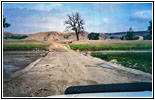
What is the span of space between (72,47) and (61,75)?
77cm

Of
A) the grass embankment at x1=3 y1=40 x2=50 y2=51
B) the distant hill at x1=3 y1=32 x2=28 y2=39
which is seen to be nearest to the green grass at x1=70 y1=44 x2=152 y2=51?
the grass embankment at x1=3 y1=40 x2=50 y2=51

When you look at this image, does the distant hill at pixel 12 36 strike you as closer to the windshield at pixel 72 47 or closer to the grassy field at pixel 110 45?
the windshield at pixel 72 47

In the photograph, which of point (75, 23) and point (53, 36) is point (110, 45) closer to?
point (75, 23)

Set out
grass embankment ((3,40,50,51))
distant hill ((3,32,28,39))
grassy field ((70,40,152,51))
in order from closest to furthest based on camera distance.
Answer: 1. distant hill ((3,32,28,39))
2. grass embankment ((3,40,50,51))
3. grassy field ((70,40,152,51))

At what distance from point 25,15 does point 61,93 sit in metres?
1.64

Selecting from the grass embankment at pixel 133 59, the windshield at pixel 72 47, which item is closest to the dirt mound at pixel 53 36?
the windshield at pixel 72 47

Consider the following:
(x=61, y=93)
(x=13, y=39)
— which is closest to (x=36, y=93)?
(x=61, y=93)

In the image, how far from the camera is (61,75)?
11.8 feet

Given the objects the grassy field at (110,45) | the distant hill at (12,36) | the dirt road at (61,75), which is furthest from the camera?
the grassy field at (110,45)

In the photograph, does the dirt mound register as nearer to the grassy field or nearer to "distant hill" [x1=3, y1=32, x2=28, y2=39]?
"distant hill" [x1=3, y1=32, x2=28, y2=39]

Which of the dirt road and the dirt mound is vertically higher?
the dirt mound

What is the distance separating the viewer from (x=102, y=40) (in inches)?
159

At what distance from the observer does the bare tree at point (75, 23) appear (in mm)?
3811

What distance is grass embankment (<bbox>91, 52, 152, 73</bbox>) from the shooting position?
3.77m
